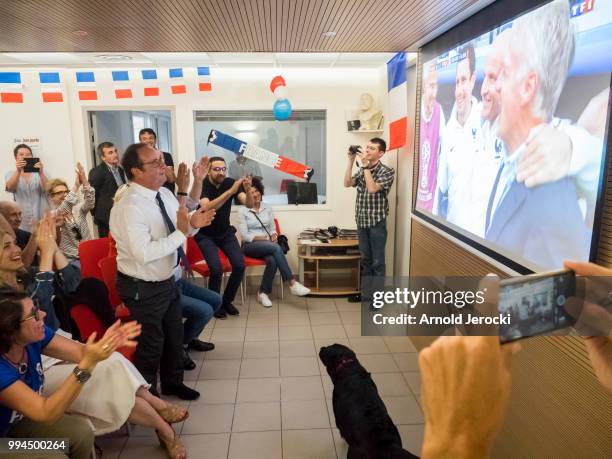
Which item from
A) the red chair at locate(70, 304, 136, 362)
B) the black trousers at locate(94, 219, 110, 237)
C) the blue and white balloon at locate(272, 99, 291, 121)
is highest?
the blue and white balloon at locate(272, 99, 291, 121)

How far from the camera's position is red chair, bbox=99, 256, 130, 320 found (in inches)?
108

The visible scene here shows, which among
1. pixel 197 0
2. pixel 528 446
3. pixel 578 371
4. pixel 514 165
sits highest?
pixel 197 0

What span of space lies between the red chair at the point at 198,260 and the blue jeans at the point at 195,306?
3.50ft

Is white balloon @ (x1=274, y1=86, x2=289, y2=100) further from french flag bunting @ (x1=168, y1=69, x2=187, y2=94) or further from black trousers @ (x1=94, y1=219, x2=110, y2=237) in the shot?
black trousers @ (x1=94, y1=219, x2=110, y2=237)

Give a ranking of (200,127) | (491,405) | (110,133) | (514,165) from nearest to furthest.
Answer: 1. (491,405)
2. (514,165)
3. (200,127)
4. (110,133)

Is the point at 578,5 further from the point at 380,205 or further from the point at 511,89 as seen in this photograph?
the point at 380,205

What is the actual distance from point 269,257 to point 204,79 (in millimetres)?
2272

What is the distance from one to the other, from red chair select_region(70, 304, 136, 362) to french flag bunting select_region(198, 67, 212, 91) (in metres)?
3.20

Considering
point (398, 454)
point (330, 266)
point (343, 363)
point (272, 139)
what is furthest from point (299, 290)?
point (398, 454)

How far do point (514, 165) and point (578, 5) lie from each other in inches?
25.1

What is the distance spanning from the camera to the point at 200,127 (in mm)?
5141

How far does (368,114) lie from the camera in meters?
4.93

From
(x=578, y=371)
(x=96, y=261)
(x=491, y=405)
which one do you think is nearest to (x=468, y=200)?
(x=578, y=371)

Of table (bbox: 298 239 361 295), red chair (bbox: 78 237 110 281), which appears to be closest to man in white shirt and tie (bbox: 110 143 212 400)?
red chair (bbox: 78 237 110 281)
